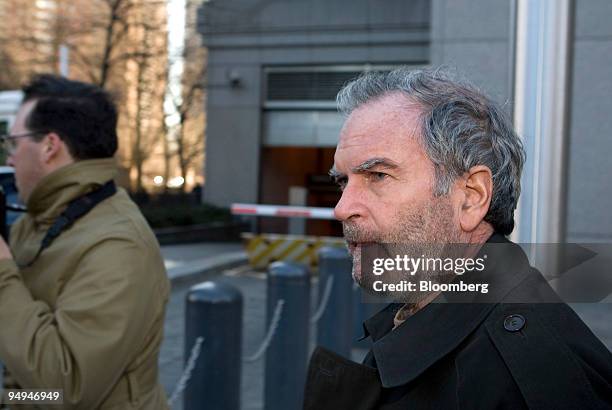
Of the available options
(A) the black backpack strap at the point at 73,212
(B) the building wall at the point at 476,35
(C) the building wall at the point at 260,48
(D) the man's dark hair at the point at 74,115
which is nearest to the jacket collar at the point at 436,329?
(A) the black backpack strap at the point at 73,212

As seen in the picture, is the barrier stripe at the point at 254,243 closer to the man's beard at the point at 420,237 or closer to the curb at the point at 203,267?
the curb at the point at 203,267

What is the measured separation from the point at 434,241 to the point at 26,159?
1441 millimetres

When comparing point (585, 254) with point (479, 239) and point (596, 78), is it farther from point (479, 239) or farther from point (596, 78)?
point (596, 78)

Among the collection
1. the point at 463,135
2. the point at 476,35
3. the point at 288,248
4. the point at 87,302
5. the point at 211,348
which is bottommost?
the point at 288,248

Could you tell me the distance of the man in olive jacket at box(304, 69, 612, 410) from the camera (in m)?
1.14

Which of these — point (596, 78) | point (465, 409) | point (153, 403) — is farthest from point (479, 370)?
point (596, 78)

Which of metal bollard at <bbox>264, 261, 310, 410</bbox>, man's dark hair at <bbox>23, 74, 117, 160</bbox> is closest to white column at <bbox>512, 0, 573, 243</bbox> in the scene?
man's dark hair at <bbox>23, 74, 117, 160</bbox>

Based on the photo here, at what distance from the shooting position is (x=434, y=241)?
4.34 ft

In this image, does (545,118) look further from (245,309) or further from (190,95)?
(190,95)

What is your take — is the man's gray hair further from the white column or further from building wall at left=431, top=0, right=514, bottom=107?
building wall at left=431, top=0, right=514, bottom=107

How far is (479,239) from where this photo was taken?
1.36 metres

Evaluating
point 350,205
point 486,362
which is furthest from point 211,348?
point 486,362

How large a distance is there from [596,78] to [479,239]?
4147mm

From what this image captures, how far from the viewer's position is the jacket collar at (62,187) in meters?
2.16
